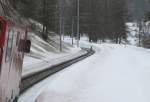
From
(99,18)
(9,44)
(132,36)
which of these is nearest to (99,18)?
(99,18)

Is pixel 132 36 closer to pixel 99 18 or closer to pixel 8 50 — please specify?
pixel 99 18

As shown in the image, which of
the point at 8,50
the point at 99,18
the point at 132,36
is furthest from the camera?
the point at 132,36

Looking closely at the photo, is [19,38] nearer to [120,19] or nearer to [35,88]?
[35,88]

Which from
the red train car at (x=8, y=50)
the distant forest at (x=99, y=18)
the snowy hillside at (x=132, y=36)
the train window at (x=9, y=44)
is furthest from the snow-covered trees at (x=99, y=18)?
the train window at (x=9, y=44)

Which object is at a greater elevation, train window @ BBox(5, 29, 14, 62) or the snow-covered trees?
the snow-covered trees

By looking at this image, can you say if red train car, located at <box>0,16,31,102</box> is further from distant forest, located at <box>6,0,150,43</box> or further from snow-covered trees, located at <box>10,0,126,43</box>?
snow-covered trees, located at <box>10,0,126,43</box>

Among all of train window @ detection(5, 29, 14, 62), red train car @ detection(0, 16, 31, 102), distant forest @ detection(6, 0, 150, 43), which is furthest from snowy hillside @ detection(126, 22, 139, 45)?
train window @ detection(5, 29, 14, 62)

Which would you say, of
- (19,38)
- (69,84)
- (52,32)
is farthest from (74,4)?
(19,38)

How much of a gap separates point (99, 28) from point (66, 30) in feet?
40.3

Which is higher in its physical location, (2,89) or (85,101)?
(2,89)

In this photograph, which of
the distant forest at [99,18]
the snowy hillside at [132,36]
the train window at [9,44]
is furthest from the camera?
the snowy hillside at [132,36]

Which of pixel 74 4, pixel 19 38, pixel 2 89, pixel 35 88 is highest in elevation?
pixel 74 4

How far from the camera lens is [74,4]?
368 ft

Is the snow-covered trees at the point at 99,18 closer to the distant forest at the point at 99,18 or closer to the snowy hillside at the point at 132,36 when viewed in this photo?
the distant forest at the point at 99,18
